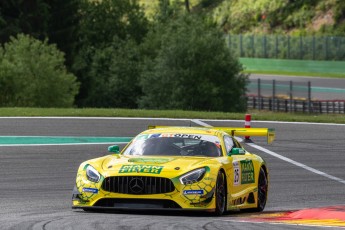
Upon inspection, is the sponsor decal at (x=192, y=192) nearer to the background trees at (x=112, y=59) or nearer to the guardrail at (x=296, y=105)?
the background trees at (x=112, y=59)

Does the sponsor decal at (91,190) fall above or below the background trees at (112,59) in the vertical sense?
above

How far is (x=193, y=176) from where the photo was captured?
13.8 metres

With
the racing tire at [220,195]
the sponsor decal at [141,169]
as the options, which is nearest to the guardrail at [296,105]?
the racing tire at [220,195]

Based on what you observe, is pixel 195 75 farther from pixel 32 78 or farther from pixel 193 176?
pixel 193 176

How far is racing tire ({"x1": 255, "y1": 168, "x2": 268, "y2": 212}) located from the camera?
52.5ft

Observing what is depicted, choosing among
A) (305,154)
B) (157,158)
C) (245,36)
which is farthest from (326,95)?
(157,158)

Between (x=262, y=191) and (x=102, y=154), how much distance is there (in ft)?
Answer: 25.2

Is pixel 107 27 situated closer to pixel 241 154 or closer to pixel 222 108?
pixel 222 108

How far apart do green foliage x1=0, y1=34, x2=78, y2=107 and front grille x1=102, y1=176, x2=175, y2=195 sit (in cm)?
3741

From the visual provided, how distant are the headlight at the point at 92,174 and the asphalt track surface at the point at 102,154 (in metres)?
0.47

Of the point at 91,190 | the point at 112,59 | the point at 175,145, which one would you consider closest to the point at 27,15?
the point at 112,59

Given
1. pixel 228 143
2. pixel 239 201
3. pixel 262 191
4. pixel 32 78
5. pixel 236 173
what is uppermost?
pixel 228 143

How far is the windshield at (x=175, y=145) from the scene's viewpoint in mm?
14908

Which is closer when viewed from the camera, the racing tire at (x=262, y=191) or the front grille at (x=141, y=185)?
the front grille at (x=141, y=185)
